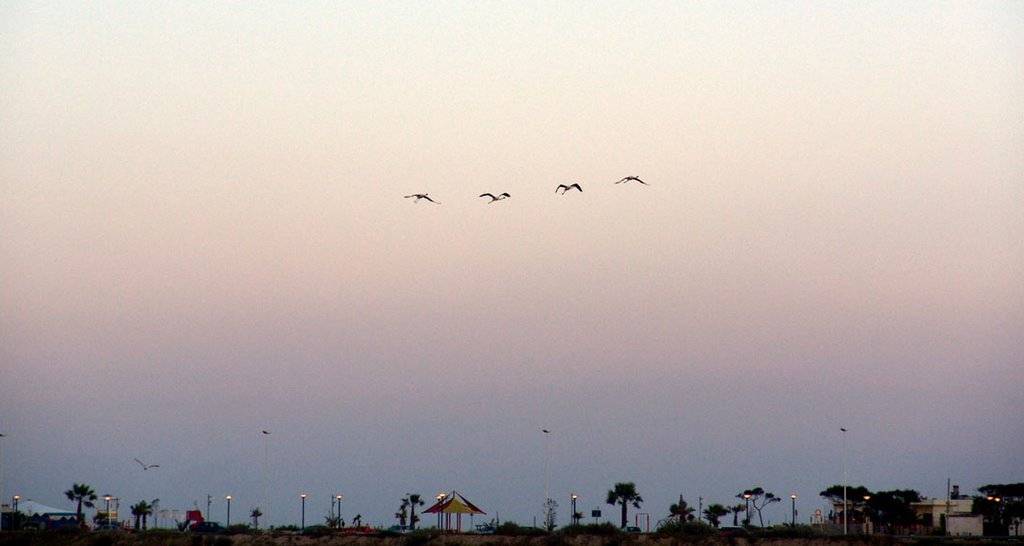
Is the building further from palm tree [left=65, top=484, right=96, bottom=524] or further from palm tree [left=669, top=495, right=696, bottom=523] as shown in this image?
palm tree [left=65, top=484, right=96, bottom=524]

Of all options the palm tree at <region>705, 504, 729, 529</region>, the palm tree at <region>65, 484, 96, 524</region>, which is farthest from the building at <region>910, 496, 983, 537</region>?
the palm tree at <region>65, 484, 96, 524</region>

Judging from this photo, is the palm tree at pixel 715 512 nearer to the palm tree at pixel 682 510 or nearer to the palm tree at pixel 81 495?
the palm tree at pixel 682 510

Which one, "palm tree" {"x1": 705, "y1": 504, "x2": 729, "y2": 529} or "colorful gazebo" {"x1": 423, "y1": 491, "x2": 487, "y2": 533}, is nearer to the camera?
"colorful gazebo" {"x1": 423, "y1": 491, "x2": 487, "y2": 533}

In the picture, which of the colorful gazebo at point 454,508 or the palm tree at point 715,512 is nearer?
the colorful gazebo at point 454,508

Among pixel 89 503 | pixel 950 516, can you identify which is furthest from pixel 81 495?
pixel 950 516

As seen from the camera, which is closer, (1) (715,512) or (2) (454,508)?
(2) (454,508)

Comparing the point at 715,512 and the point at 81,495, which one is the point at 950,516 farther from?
the point at 81,495

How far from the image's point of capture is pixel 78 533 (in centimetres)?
8794

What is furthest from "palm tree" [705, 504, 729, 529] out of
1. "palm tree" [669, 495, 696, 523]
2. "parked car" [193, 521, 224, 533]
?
"parked car" [193, 521, 224, 533]

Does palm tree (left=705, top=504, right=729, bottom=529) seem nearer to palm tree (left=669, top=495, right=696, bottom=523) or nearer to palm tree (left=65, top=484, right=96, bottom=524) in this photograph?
palm tree (left=669, top=495, right=696, bottom=523)

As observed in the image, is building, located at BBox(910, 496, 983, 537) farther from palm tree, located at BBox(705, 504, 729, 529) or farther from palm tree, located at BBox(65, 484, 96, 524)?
palm tree, located at BBox(65, 484, 96, 524)

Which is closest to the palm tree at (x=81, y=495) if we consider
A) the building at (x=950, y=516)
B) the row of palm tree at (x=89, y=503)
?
the row of palm tree at (x=89, y=503)

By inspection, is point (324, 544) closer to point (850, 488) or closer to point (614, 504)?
point (614, 504)

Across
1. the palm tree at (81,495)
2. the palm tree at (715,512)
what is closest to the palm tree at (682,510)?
the palm tree at (715,512)
